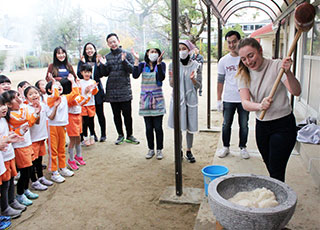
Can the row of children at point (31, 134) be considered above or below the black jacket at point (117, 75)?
below

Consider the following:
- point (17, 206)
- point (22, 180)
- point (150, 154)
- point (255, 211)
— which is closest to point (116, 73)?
point (150, 154)

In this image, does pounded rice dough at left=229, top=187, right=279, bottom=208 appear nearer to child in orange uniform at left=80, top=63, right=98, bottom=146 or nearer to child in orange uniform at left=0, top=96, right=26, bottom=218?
child in orange uniform at left=0, top=96, right=26, bottom=218

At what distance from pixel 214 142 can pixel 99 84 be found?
2.37 meters

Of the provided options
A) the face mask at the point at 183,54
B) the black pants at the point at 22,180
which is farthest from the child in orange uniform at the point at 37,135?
the face mask at the point at 183,54

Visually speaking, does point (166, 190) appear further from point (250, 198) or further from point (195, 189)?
point (250, 198)

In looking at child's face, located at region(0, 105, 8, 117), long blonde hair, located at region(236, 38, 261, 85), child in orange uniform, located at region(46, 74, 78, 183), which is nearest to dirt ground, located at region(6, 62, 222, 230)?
child in orange uniform, located at region(46, 74, 78, 183)

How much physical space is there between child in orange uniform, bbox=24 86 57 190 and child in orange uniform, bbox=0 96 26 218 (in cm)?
43

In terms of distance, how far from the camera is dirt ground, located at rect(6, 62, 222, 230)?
2873 millimetres

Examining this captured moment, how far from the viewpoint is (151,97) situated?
14.3 feet

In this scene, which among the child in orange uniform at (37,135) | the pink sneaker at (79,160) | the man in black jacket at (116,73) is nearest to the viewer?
the child in orange uniform at (37,135)

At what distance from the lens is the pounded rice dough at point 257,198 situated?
1.85m

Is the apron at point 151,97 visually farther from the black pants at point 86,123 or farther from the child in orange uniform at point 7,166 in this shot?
A: the child in orange uniform at point 7,166

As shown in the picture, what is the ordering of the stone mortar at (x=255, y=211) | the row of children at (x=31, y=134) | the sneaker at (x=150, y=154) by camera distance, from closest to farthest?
the stone mortar at (x=255, y=211) < the row of children at (x=31, y=134) < the sneaker at (x=150, y=154)

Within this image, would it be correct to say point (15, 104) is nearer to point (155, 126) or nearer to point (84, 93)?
point (84, 93)
